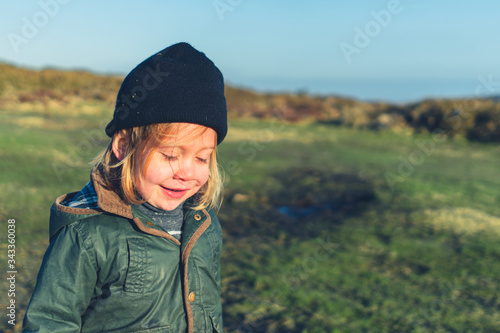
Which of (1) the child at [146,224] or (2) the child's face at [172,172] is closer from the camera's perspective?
(1) the child at [146,224]

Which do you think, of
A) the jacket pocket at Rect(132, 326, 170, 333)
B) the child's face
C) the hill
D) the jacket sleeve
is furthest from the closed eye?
the hill

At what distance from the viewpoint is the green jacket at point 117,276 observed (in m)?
1.56

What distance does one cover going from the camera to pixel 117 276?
5.47ft

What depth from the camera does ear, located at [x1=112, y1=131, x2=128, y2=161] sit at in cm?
189

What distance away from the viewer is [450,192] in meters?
6.38

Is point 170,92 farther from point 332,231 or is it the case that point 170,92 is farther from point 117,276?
point 332,231

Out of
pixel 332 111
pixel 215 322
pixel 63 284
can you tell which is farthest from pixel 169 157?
pixel 332 111

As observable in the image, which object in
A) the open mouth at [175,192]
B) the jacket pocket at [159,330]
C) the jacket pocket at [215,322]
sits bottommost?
the jacket pocket at [215,322]

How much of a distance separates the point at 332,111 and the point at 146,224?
16475 mm

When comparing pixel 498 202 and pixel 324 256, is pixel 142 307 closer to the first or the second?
pixel 324 256

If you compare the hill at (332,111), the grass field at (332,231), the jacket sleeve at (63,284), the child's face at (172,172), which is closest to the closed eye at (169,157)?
the child's face at (172,172)

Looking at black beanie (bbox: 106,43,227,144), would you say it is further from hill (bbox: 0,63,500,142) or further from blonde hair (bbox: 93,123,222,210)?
hill (bbox: 0,63,500,142)

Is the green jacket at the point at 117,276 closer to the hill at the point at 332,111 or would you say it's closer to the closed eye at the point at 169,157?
the closed eye at the point at 169,157

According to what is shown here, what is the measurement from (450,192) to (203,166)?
5.36 m
